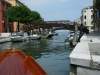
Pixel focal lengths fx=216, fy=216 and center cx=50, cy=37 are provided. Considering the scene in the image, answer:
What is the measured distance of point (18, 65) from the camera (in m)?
5.73

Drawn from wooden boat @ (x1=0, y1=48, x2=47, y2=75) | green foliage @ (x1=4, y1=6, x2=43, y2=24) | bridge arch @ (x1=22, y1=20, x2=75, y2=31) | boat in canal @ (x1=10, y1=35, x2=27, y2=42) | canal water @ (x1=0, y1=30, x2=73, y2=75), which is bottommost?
canal water @ (x1=0, y1=30, x2=73, y2=75)

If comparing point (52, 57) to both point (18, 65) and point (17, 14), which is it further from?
point (17, 14)

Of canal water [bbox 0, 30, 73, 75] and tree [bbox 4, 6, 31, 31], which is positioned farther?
tree [bbox 4, 6, 31, 31]

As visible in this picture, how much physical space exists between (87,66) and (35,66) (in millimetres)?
1463

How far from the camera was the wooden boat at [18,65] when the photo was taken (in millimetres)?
5560

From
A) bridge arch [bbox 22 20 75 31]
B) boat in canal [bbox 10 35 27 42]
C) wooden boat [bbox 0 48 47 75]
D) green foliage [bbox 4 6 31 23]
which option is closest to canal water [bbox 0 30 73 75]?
wooden boat [bbox 0 48 47 75]

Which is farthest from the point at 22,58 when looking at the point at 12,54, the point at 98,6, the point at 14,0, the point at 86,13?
the point at 86,13

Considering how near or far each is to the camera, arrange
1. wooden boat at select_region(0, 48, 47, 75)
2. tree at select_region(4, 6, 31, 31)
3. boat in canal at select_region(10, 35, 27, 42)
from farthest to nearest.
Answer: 1. tree at select_region(4, 6, 31, 31)
2. boat in canal at select_region(10, 35, 27, 42)
3. wooden boat at select_region(0, 48, 47, 75)

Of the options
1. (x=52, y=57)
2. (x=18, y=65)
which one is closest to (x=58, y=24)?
(x=52, y=57)

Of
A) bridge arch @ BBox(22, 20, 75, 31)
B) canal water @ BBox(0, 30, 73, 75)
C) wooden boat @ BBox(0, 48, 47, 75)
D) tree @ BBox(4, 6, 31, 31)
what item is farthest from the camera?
tree @ BBox(4, 6, 31, 31)

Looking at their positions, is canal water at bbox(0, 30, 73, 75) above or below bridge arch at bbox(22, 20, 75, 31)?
below

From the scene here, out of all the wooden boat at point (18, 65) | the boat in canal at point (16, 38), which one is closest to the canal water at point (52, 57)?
the wooden boat at point (18, 65)

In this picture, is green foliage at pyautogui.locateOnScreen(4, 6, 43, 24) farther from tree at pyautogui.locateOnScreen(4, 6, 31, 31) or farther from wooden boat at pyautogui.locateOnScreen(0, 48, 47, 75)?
wooden boat at pyautogui.locateOnScreen(0, 48, 47, 75)

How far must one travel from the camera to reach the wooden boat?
5.56 metres
